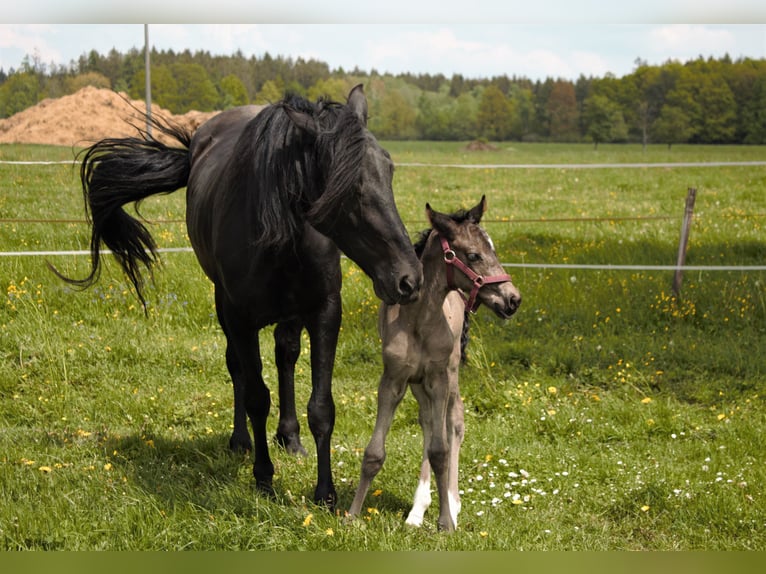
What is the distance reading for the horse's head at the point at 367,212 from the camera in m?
3.69

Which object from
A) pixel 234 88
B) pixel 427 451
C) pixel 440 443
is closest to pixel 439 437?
pixel 440 443

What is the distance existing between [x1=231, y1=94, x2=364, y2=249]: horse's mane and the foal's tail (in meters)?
2.07

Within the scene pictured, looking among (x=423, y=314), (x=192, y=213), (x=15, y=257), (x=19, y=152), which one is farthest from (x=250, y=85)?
(x=423, y=314)

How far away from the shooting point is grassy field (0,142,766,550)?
13.9ft

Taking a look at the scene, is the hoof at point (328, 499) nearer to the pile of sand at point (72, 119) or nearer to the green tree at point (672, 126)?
the pile of sand at point (72, 119)

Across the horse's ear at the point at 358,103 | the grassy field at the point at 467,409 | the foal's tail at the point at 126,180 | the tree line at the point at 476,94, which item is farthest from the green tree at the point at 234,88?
the horse's ear at the point at 358,103

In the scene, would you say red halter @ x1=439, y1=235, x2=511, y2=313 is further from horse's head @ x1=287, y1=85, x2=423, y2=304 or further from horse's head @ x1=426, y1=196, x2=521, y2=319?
horse's head @ x1=287, y1=85, x2=423, y2=304

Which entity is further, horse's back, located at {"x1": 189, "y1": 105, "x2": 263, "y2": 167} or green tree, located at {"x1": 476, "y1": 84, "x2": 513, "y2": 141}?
green tree, located at {"x1": 476, "y1": 84, "x2": 513, "y2": 141}

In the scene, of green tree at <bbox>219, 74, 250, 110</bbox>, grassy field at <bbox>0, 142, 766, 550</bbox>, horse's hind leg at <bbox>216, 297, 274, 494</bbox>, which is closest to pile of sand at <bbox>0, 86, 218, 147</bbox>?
green tree at <bbox>219, 74, 250, 110</bbox>

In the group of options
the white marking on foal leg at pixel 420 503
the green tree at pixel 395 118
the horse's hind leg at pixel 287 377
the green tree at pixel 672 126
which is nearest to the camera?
the white marking on foal leg at pixel 420 503

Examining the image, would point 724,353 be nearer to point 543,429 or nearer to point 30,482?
point 543,429

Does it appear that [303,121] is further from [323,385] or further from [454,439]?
[454,439]

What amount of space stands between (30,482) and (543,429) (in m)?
3.49

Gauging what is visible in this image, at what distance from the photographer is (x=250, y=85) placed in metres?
20.9
